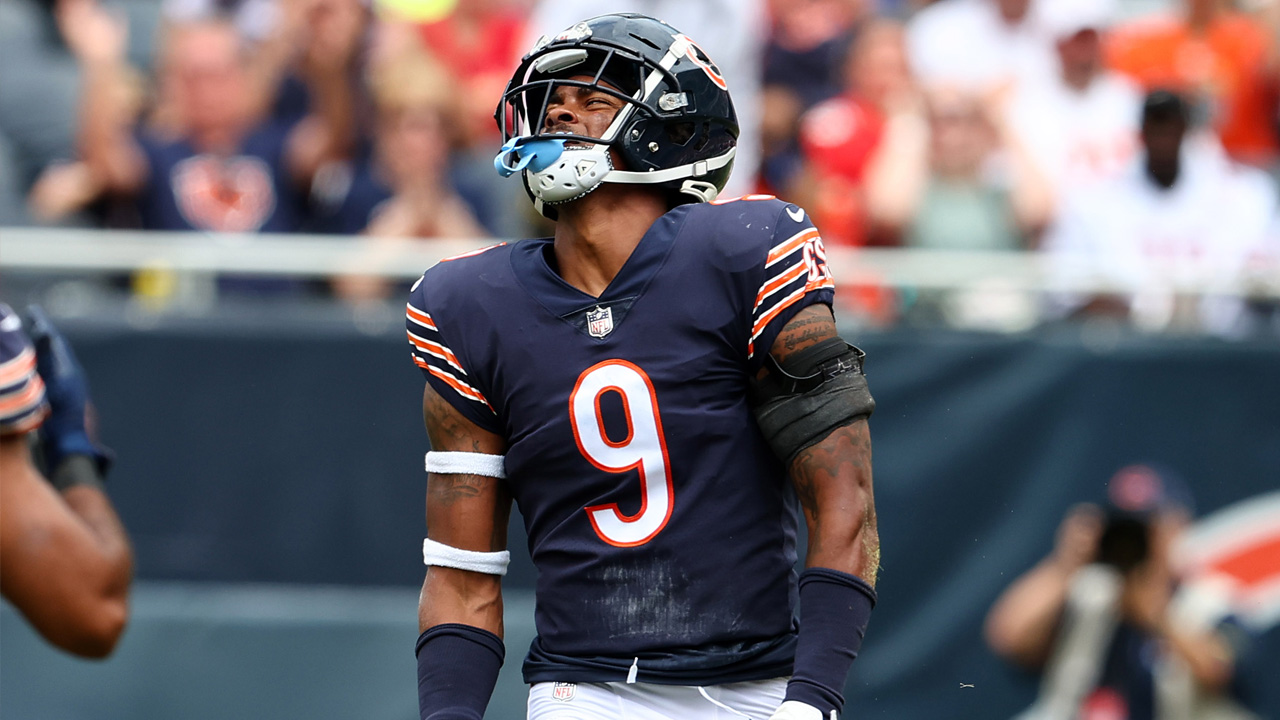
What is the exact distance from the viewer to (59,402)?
179 inches

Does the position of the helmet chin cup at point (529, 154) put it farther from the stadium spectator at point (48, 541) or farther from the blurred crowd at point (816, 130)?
the blurred crowd at point (816, 130)

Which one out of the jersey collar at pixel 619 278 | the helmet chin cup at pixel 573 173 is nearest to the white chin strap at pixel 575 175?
the helmet chin cup at pixel 573 173

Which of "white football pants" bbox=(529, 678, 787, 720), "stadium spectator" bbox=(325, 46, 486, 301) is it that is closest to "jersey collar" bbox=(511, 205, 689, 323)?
"white football pants" bbox=(529, 678, 787, 720)

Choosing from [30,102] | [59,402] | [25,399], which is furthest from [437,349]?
[30,102]

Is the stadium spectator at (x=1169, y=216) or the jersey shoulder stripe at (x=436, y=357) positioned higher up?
the jersey shoulder stripe at (x=436, y=357)

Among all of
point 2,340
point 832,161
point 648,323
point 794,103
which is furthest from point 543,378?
point 794,103

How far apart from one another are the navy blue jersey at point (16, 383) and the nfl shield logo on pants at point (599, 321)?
1573 mm

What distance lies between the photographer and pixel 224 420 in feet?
24.3

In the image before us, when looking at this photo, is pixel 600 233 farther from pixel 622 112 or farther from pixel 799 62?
pixel 799 62

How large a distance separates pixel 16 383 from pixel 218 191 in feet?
12.7

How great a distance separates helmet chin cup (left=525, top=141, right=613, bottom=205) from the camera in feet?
11.3

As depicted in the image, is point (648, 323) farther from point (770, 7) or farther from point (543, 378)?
point (770, 7)

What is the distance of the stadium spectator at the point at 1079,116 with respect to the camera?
8008mm

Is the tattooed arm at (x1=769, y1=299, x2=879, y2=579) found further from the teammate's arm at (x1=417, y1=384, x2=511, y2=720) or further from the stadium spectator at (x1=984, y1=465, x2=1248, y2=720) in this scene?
the stadium spectator at (x1=984, y1=465, x2=1248, y2=720)
